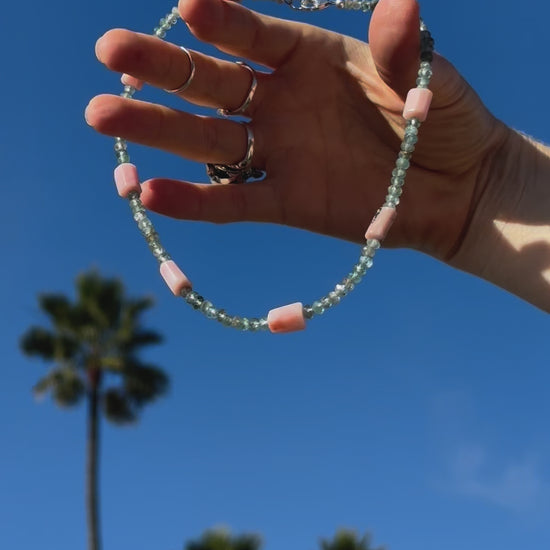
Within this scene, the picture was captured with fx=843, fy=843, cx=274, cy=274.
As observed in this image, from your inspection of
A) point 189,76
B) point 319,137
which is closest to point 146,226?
point 189,76

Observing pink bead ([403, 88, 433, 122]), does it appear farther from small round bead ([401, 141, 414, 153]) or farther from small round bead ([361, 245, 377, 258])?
small round bead ([361, 245, 377, 258])

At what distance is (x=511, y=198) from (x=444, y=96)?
1.53 ft

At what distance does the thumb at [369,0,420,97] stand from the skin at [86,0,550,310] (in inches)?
1.5

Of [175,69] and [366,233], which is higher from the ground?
[175,69]

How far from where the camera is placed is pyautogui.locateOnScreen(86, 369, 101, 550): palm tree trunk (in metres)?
15.8

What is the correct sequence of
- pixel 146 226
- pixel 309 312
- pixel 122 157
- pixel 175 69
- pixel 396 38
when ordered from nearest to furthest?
1. pixel 396 38
2. pixel 175 69
3. pixel 309 312
4. pixel 146 226
5. pixel 122 157

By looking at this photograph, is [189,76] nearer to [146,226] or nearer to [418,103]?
[146,226]

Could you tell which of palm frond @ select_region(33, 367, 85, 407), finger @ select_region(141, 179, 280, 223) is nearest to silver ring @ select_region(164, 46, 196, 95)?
finger @ select_region(141, 179, 280, 223)

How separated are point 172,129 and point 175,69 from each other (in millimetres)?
197

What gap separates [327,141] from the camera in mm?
3016

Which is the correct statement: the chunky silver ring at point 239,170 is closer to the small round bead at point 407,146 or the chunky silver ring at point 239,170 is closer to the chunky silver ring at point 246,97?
the chunky silver ring at point 246,97

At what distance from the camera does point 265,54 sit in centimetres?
294

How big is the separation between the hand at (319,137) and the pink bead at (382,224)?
160mm

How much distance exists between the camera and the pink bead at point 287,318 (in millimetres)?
2854
